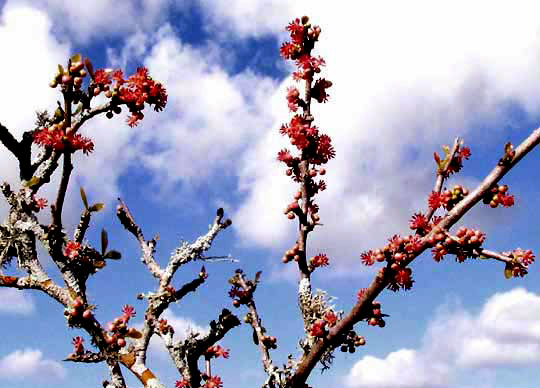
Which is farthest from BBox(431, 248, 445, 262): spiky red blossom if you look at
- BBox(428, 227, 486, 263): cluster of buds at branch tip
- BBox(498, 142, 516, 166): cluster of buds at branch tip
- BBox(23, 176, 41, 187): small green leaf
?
BBox(23, 176, 41, 187): small green leaf

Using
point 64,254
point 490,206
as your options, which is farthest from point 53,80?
point 490,206

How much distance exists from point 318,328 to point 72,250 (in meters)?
2.75

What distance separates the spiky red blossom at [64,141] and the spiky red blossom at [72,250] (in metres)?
1.14

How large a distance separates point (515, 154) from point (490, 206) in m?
0.60

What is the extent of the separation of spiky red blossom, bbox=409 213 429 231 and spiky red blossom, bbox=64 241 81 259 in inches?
138

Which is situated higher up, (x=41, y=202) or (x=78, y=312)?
(x=41, y=202)

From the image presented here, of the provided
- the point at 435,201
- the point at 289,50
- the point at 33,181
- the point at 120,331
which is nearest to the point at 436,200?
the point at 435,201

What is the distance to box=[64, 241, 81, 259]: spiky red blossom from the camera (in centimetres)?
635

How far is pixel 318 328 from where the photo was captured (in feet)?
19.9

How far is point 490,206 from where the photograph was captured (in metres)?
5.27

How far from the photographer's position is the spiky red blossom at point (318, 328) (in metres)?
6.04

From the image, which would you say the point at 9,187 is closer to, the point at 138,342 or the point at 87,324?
the point at 87,324

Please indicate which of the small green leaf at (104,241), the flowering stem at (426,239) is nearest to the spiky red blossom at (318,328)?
the flowering stem at (426,239)

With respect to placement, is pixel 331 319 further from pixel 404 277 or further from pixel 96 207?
pixel 96 207
